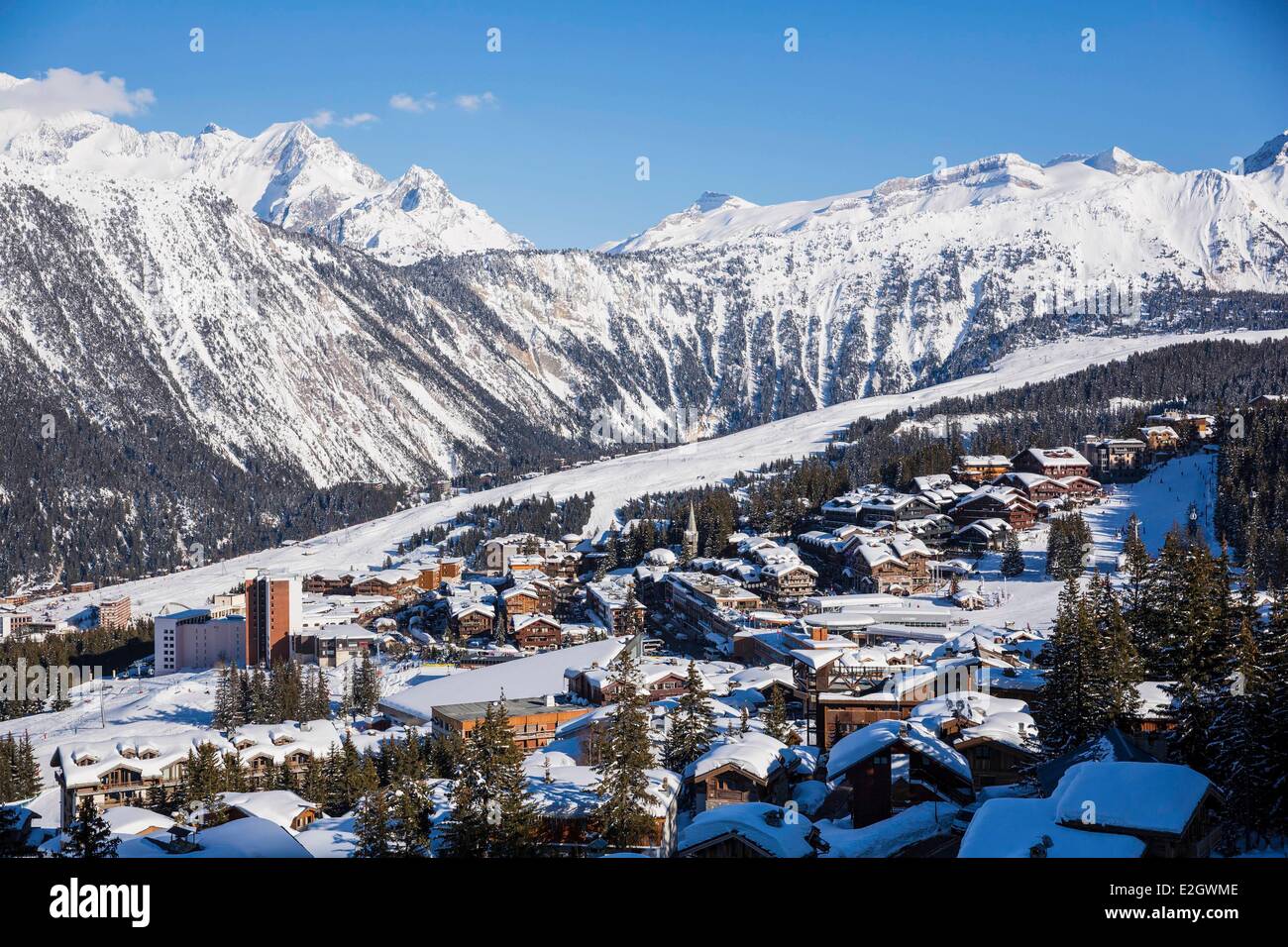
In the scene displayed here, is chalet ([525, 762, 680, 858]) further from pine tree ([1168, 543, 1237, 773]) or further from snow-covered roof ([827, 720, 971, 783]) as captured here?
pine tree ([1168, 543, 1237, 773])

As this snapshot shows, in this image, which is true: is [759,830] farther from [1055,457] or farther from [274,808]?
[1055,457]

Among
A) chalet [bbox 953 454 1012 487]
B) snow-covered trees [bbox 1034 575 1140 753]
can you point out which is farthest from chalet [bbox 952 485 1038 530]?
snow-covered trees [bbox 1034 575 1140 753]

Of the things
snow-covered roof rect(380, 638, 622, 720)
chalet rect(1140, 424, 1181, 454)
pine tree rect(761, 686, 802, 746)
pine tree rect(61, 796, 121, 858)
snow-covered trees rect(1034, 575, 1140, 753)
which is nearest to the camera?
pine tree rect(61, 796, 121, 858)
